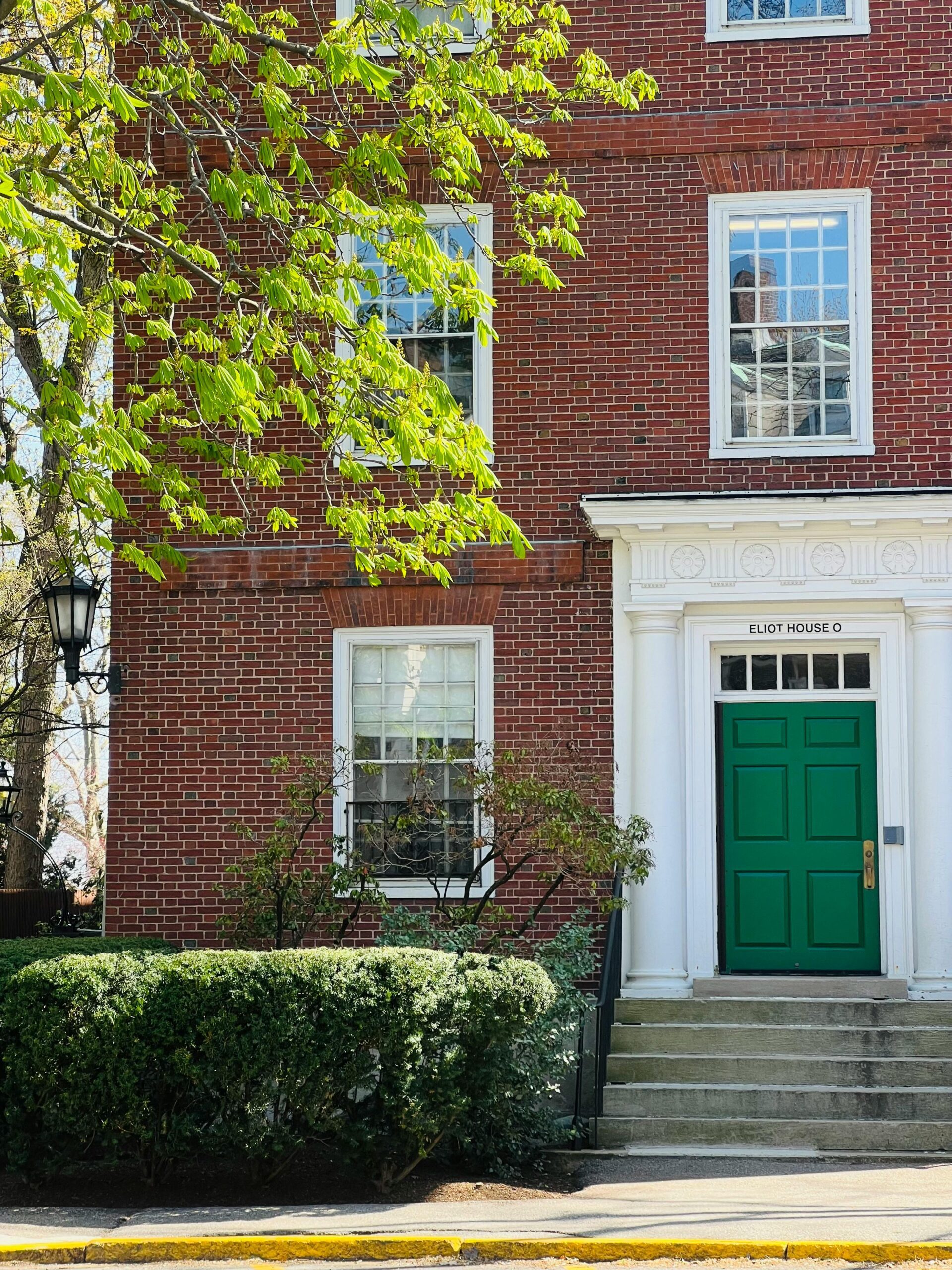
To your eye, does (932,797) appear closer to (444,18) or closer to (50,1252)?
(50,1252)

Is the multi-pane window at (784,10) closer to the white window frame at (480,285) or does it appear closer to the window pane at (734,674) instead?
the white window frame at (480,285)

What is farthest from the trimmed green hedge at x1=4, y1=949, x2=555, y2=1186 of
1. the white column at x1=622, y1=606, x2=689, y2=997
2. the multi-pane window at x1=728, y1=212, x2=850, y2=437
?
the multi-pane window at x1=728, y1=212, x2=850, y2=437

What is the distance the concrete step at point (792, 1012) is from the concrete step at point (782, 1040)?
4.0 inches

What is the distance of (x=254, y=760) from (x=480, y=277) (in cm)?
435

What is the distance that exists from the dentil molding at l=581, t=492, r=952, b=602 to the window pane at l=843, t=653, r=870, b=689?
0.59 metres


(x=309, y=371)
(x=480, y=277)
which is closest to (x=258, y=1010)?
(x=309, y=371)

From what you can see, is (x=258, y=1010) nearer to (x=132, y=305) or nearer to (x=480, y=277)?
(x=132, y=305)

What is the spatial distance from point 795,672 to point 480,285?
403cm

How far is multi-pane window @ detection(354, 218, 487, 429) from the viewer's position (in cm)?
1324

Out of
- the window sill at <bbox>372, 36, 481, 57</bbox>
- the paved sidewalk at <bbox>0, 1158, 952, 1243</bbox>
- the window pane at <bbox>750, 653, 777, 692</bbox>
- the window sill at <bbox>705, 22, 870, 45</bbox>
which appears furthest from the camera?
the window sill at <bbox>372, 36, 481, 57</bbox>

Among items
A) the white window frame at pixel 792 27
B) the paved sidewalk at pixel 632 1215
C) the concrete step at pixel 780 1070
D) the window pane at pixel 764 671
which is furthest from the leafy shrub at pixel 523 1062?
the white window frame at pixel 792 27

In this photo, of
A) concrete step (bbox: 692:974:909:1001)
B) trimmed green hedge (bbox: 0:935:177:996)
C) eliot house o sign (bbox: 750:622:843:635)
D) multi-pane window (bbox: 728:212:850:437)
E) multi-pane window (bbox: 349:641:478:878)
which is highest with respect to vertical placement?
multi-pane window (bbox: 728:212:850:437)

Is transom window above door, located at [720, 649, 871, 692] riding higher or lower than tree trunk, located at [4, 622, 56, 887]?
higher

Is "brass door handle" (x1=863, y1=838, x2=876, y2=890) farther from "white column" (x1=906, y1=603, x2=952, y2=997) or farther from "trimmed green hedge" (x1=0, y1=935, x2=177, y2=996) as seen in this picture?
"trimmed green hedge" (x1=0, y1=935, x2=177, y2=996)
